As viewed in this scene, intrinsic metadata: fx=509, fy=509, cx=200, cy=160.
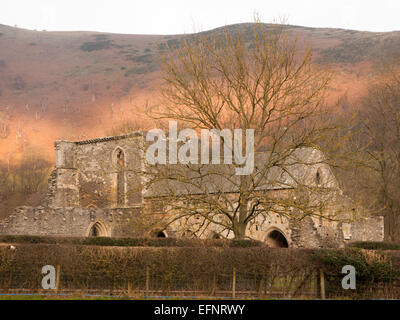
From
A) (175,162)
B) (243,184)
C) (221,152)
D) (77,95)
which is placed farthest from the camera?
(77,95)

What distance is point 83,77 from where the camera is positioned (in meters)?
92.7

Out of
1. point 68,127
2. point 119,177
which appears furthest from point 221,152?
point 68,127

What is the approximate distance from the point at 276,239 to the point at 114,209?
10.3 m

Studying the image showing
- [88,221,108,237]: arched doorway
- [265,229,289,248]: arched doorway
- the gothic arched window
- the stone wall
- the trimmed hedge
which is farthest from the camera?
the gothic arched window

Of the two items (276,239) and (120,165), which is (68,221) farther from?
(276,239)

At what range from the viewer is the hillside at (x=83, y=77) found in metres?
77.6

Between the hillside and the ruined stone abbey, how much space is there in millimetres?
36673

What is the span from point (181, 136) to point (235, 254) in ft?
23.6

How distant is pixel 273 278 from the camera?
13.7 m

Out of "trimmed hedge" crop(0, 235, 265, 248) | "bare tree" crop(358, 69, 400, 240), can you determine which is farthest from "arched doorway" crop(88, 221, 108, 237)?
"bare tree" crop(358, 69, 400, 240)

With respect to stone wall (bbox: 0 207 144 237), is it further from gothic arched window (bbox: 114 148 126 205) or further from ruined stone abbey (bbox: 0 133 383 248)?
gothic arched window (bbox: 114 148 126 205)

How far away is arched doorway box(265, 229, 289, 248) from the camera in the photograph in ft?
91.6

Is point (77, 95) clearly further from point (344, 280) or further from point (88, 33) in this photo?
point (344, 280)
